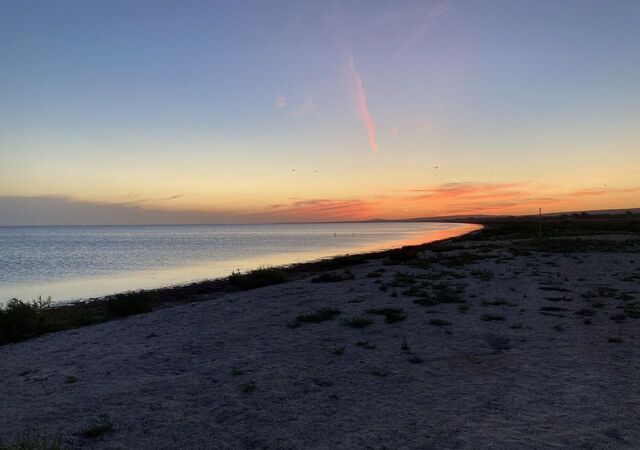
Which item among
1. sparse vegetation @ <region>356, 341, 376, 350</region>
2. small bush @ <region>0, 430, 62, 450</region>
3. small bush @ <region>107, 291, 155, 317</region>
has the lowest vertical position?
small bush @ <region>107, 291, 155, 317</region>

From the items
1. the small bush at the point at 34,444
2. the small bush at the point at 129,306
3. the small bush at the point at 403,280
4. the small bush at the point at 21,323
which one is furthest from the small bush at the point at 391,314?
the small bush at the point at 21,323

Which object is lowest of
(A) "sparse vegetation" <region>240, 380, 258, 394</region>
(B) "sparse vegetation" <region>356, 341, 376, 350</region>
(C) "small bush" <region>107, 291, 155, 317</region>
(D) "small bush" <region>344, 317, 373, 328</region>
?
(C) "small bush" <region>107, 291, 155, 317</region>

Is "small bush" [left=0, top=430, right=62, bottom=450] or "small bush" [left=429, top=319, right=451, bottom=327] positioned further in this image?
"small bush" [left=429, top=319, right=451, bottom=327]

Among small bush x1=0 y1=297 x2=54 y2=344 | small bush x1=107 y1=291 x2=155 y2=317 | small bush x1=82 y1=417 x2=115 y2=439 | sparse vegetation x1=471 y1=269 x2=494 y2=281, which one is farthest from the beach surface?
sparse vegetation x1=471 y1=269 x2=494 y2=281

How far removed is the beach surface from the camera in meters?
6.05

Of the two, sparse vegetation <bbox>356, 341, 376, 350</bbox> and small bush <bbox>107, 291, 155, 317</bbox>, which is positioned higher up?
sparse vegetation <bbox>356, 341, 376, 350</bbox>

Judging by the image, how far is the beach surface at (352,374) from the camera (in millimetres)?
6047

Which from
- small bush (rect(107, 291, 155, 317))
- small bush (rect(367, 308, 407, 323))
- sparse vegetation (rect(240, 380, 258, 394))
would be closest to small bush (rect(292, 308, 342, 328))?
small bush (rect(367, 308, 407, 323))

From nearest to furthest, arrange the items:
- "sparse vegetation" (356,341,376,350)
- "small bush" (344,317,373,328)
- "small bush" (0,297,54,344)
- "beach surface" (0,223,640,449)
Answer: "beach surface" (0,223,640,449) → "sparse vegetation" (356,341,376,350) → "small bush" (344,317,373,328) → "small bush" (0,297,54,344)

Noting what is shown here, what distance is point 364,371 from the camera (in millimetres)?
8422

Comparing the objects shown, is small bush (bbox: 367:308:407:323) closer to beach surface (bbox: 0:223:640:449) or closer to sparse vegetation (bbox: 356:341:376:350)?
beach surface (bbox: 0:223:640:449)

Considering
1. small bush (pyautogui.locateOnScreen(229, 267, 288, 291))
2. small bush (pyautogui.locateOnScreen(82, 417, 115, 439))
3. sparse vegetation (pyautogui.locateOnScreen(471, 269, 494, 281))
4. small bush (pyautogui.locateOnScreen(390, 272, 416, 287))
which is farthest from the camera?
small bush (pyautogui.locateOnScreen(229, 267, 288, 291))

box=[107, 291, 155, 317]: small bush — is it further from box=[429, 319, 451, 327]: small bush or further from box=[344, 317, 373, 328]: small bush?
box=[429, 319, 451, 327]: small bush

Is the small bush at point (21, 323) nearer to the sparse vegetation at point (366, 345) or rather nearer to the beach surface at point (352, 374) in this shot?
the beach surface at point (352, 374)
